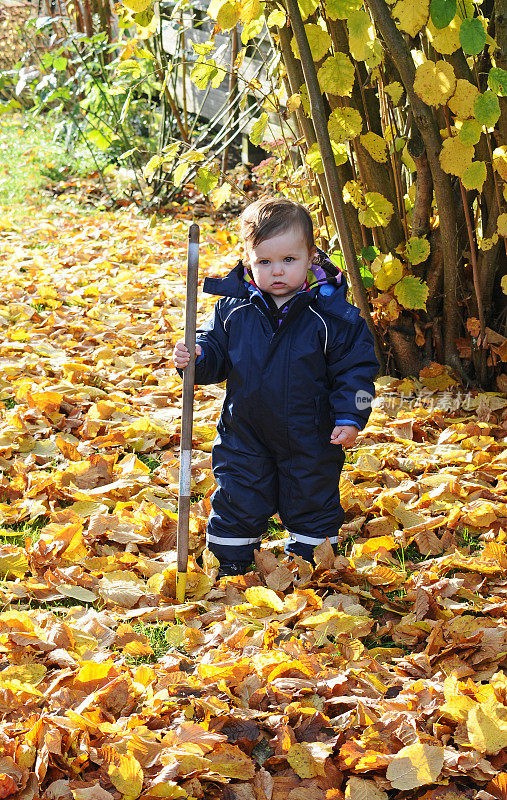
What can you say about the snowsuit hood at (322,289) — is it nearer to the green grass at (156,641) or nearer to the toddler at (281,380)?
the toddler at (281,380)

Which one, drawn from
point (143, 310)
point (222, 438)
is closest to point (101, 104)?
point (143, 310)

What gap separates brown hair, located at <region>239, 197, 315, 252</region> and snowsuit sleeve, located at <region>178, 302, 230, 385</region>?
0.27m

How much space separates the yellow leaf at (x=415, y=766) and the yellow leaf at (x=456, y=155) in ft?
6.23

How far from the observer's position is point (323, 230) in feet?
11.7

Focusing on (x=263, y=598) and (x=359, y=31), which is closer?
(x=263, y=598)


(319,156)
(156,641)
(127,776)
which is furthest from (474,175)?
(127,776)

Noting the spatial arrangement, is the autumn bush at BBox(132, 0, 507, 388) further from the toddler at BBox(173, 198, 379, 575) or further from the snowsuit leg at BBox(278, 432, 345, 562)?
the snowsuit leg at BBox(278, 432, 345, 562)

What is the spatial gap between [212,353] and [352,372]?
1.27 feet

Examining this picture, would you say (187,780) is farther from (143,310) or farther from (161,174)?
(161,174)

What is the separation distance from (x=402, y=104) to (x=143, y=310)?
1.88 meters

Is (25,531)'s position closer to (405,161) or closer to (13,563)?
(13,563)

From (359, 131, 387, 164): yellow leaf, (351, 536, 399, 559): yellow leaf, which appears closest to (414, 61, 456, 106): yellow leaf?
(359, 131, 387, 164): yellow leaf

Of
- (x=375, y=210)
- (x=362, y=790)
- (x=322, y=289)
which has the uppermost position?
(x=375, y=210)

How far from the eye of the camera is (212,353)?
234cm
